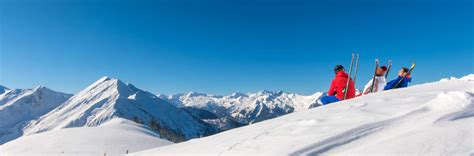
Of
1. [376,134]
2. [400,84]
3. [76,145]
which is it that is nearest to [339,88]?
[400,84]

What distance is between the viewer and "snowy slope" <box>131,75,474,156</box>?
16.9 feet

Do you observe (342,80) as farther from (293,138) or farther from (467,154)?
(467,154)

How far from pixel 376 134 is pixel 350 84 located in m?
7.64

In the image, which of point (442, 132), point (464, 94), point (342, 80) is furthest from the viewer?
point (342, 80)

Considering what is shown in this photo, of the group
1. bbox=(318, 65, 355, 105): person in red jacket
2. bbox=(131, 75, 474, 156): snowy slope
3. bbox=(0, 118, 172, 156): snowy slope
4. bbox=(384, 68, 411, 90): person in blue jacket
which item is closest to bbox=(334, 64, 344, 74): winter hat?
bbox=(318, 65, 355, 105): person in red jacket

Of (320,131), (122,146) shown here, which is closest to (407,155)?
(320,131)

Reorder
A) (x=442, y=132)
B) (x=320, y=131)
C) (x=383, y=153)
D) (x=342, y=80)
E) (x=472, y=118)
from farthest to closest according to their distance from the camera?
(x=342, y=80)
(x=320, y=131)
(x=472, y=118)
(x=442, y=132)
(x=383, y=153)

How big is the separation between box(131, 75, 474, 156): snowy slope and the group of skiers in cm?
533

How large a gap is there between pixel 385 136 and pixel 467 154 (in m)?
1.24

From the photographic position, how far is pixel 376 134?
19.4 feet

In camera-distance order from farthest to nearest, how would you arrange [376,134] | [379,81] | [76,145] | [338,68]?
[76,145] < [379,81] < [338,68] < [376,134]

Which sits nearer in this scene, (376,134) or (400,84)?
(376,134)

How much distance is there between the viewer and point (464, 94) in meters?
6.91

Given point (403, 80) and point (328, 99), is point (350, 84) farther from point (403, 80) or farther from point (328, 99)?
point (403, 80)
